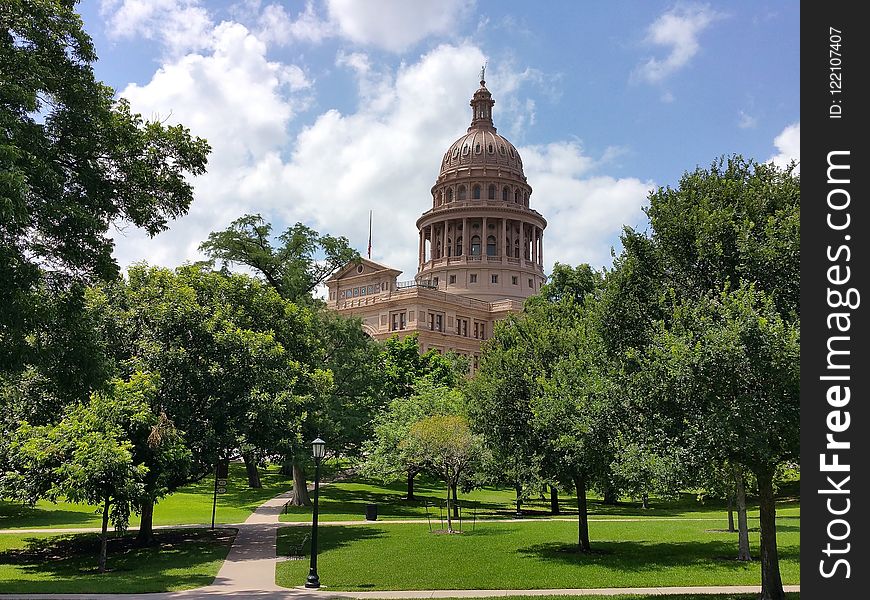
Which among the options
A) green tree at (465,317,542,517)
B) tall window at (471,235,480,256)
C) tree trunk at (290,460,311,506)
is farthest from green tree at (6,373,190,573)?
tall window at (471,235,480,256)

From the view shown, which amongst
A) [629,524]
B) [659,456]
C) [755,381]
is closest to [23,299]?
[659,456]

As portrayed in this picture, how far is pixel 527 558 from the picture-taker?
23.4 metres

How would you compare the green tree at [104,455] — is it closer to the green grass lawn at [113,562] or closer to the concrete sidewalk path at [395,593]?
the green grass lawn at [113,562]

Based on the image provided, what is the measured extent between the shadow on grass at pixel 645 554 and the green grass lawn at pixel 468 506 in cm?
1020

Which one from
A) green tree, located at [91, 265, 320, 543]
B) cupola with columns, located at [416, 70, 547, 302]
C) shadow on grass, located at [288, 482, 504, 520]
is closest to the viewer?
green tree, located at [91, 265, 320, 543]

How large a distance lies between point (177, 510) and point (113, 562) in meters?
16.6

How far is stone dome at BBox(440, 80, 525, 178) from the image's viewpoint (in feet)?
381

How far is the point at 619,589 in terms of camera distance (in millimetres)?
18438

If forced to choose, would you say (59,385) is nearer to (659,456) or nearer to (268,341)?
(268,341)

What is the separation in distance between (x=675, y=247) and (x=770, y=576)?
24.4 feet

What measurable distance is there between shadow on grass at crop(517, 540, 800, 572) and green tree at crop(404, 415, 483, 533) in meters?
6.60

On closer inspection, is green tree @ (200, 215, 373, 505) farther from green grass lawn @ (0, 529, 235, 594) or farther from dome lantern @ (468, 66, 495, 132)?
dome lantern @ (468, 66, 495, 132)

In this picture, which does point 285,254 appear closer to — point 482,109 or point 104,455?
point 104,455

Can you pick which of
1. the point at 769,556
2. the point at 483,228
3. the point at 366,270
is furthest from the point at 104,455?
the point at 483,228
